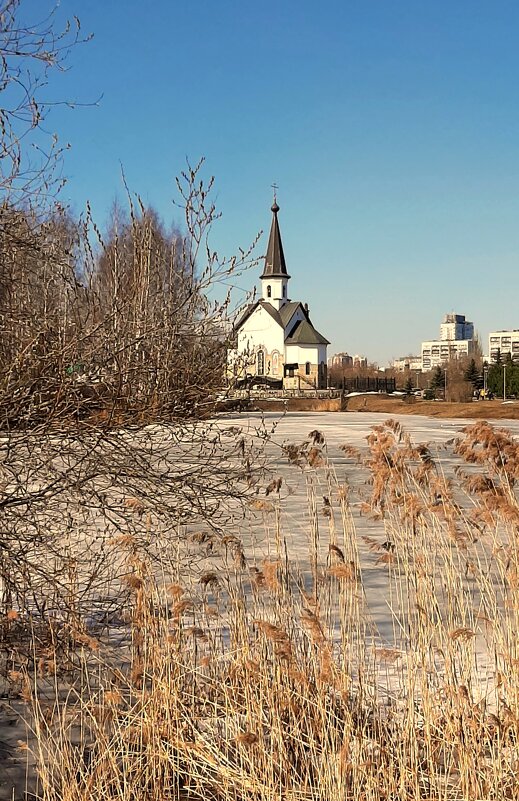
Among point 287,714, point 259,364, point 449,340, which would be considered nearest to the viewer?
point 287,714

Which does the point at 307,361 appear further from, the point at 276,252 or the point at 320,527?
the point at 320,527

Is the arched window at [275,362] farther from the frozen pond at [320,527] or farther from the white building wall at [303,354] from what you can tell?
the frozen pond at [320,527]

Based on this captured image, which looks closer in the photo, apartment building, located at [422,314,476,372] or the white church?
the white church

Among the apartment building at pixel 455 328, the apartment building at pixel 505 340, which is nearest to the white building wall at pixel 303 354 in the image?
the apartment building at pixel 505 340

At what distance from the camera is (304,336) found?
5797cm

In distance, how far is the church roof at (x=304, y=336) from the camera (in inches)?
2274

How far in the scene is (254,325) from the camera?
5794 centimetres

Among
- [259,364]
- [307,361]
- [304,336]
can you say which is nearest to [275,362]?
[307,361]

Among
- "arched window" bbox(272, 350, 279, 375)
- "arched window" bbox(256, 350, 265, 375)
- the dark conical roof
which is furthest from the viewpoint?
the dark conical roof

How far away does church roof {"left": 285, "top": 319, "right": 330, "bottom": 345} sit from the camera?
57750mm

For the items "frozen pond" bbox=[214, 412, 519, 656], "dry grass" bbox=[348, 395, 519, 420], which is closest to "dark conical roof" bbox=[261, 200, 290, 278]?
"dry grass" bbox=[348, 395, 519, 420]

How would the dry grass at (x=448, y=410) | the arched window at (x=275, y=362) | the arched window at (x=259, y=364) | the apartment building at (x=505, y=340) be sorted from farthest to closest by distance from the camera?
the apartment building at (x=505, y=340) → the arched window at (x=275, y=362) → the dry grass at (x=448, y=410) → the arched window at (x=259, y=364)

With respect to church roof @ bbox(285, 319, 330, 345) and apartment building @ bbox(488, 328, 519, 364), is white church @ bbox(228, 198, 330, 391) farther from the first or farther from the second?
apartment building @ bbox(488, 328, 519, 364)

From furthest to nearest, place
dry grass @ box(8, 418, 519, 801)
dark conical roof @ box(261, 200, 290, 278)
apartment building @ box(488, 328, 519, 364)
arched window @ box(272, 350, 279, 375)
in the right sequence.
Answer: apartment building @ box(488, 328, 519, 364) < dark conical roof @ box(261, 200, 290, 278) < arched window @ box(272, 350, 279, 375) < dry grass @ box(8, 418, 519, 801)
